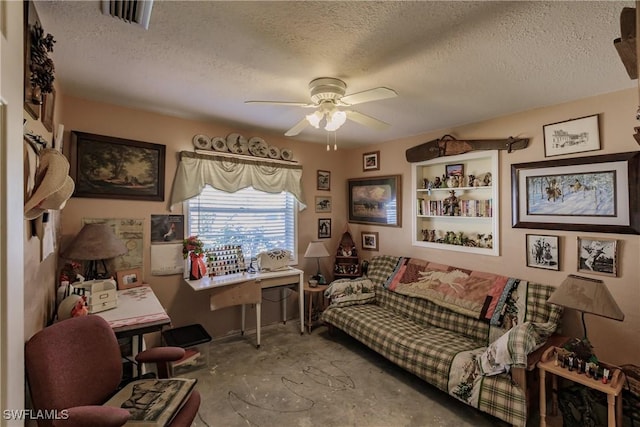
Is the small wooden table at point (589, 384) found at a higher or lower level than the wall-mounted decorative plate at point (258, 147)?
lower

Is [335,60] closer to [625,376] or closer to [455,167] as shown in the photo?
[455,167]

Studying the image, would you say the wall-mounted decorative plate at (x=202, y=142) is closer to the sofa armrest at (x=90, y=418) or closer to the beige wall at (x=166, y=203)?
the beige wall at (x=166, y=203)

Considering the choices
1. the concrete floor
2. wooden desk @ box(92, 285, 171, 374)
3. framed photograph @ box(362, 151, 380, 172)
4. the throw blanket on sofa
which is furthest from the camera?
framed photograph @ box(362, 151, 380, 172)

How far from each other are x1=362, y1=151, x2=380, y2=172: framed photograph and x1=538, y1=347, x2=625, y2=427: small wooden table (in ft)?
9.21

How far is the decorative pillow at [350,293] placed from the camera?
3.49 metres

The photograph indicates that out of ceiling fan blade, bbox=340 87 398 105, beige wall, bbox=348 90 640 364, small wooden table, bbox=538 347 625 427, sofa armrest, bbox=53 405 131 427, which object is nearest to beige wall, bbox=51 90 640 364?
beige wall, bbox=348 90 640 364

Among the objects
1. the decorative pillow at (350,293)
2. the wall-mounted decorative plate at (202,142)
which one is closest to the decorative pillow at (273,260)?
the decorative pillow at (350,293)

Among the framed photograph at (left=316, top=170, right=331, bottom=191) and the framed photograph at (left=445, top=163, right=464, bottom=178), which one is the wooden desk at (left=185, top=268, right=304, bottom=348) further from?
the framed photograph at (left=445, top=163, right=464, bottom=178)

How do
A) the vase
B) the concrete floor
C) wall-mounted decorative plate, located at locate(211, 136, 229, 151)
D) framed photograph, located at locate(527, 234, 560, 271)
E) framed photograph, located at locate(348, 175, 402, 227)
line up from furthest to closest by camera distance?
framed photograph, located at locate(348, 175, 402, 227), wall-mounted decorative plate, located at locate(211, 136, 229, 151), the vase, framed photograph, located at locate(527, 234, 560, 271), the concrete floor

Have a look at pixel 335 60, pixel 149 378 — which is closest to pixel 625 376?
pixel 335 60

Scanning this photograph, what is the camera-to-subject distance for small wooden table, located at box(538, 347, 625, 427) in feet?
5.81

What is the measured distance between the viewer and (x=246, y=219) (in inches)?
145

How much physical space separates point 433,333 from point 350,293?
3.39 feet

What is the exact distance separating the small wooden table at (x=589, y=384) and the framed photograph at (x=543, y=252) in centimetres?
81
